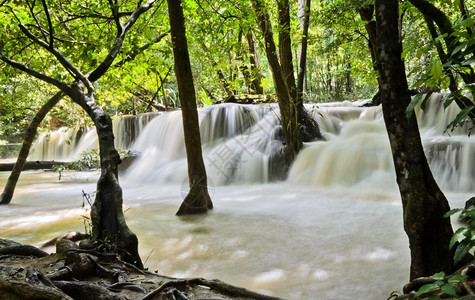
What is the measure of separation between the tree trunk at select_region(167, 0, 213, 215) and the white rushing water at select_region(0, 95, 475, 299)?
0.35 metres

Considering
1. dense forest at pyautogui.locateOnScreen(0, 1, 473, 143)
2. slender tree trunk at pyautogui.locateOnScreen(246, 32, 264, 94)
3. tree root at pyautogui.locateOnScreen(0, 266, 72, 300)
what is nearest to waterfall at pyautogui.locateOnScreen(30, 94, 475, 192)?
dense forest at pyautogui.locateOnScreen(0, 1, 473, 143)

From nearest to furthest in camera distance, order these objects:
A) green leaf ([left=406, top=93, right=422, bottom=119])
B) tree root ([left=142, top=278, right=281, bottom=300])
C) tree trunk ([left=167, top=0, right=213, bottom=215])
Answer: green leaf ([left=406, top=93, right=422, bottom=119]) < tree root ([left=142, top=278, right=281, bottom=300]) < tree trunk ([left=167, top=0, right=213, bottom=215])

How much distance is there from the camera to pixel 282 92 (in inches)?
353

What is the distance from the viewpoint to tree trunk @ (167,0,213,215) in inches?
234

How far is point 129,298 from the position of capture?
90.7 inches

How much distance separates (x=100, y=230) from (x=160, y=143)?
10748 mm

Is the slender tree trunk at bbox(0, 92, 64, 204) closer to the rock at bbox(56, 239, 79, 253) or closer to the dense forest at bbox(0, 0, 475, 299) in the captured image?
the dense forest at bbox(0, 0, 475, 299)

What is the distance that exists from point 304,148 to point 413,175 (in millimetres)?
7599

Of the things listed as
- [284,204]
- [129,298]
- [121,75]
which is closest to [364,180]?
[284,204]

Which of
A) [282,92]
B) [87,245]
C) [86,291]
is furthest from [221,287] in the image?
[282,92]

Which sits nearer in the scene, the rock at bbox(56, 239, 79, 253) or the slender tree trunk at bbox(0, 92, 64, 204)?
the rock at bbox(56, 239, 79, 253)

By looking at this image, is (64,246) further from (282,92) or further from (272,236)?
(282,92)

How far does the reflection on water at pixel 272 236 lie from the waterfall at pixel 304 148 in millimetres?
1055

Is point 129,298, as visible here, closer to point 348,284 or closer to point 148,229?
point 348,284
